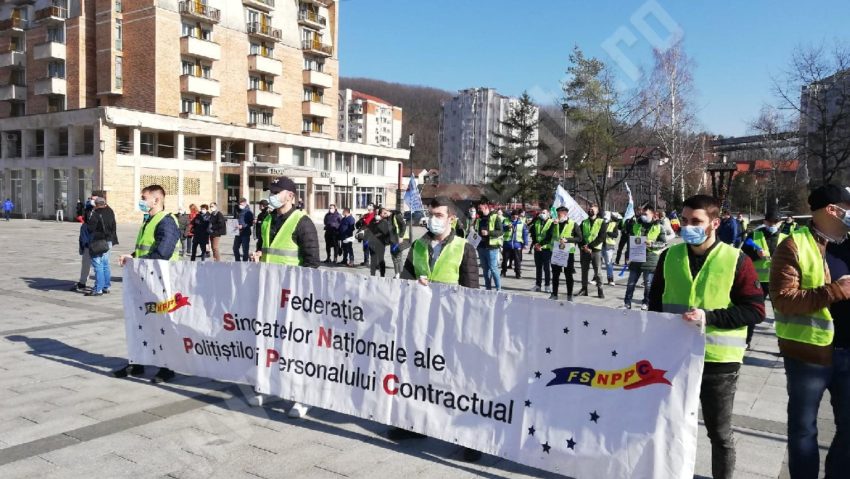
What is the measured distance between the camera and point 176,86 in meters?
46.5

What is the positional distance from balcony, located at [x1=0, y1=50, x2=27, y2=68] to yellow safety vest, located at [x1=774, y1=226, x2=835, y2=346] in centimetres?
6244

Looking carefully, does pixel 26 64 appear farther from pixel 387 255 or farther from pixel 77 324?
pixel 77 324

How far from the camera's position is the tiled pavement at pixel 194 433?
14.3 feet

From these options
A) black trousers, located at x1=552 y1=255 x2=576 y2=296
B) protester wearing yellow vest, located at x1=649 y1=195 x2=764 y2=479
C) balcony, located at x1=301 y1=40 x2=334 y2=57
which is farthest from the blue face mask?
balcony, located at x1=301 y1=40 x2=334 y2=57

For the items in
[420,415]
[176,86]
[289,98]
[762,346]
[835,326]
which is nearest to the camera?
[835,326]

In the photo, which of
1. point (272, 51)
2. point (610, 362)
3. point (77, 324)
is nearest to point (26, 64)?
point (272, 51)

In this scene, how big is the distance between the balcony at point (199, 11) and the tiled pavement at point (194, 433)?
148 ft

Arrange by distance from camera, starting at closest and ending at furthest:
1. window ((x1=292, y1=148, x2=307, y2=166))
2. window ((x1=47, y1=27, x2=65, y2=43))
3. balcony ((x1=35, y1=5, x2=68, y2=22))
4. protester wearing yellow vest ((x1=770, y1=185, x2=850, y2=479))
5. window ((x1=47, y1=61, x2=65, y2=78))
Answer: protester wearing yellow vest ((x1=770, y1=185, x2=850, y2=479))
balcony ((x1=35, y1=5, x2=68, y2=22))
window ((x1=47, y1=27, x2=65, y2=43))
window ((x1=47, y1=61, x2=65, y2=78))
window ((x1=292, y1=148, x2=307, y2=166))

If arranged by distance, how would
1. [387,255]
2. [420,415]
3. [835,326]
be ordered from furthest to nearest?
[387,255]
[420,415]
[835,326]

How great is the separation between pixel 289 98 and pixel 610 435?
5664 cm

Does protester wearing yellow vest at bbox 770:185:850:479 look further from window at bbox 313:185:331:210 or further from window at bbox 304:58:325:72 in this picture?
window at bbox 304:58:325:72

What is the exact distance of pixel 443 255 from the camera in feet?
16.9

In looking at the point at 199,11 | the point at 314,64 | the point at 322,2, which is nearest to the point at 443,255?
the point at 199,11

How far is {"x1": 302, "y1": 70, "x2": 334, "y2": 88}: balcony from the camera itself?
57969 mm
